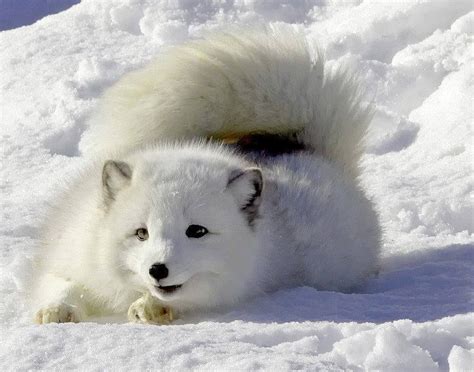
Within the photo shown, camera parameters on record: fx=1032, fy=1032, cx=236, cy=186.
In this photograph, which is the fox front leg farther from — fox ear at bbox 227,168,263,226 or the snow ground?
fox ear at bbox 227,168,263,226

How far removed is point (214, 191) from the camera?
13.1 ft

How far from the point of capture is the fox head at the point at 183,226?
12.4 feet

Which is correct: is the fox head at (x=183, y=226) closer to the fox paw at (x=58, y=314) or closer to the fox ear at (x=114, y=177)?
the fox ear at (x=114, y=177)

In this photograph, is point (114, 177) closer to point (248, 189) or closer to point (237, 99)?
point (248, 189)

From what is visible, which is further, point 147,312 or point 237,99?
point 237,99

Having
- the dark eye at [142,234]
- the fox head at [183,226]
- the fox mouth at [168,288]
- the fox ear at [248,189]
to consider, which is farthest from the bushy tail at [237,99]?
the fox mouth at [168,288]

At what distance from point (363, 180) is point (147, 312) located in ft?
7.68

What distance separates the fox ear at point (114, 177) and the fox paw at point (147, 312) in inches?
17.6

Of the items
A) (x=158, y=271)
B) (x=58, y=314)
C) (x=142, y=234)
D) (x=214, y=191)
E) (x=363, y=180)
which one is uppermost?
(x=363, y=180)

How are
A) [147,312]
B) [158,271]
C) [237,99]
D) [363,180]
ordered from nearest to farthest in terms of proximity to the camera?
[158,271], [147,312], [237,99], [363,180]

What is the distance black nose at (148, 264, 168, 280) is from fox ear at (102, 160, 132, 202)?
0.50 meters

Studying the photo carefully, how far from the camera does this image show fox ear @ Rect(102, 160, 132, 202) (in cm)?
405

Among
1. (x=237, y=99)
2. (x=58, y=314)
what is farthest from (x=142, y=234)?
(x=237, y=99)

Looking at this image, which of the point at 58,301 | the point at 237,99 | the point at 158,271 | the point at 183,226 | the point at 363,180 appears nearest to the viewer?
the point at 158,271
